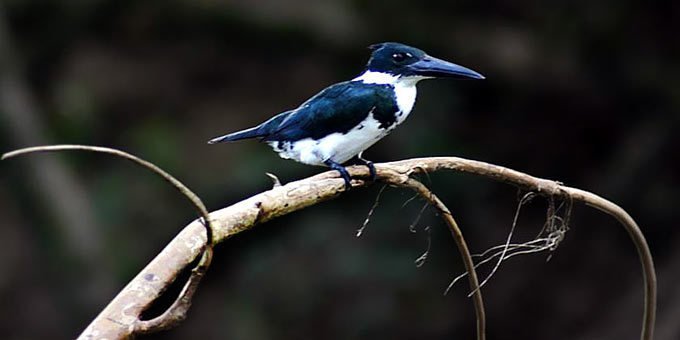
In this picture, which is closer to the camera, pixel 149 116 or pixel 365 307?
pixel 365 307

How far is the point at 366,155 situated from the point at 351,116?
10.4 feet

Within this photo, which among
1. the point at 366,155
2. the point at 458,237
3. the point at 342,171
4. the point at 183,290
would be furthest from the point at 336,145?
the point at 366,155

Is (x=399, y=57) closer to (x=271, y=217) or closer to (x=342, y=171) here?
(x=342, y=171)

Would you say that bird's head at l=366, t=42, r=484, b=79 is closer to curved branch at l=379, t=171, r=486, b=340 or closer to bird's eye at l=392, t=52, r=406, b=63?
bird's eye at l=392, t=52, r=406, b=63

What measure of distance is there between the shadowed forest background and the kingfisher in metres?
2.67

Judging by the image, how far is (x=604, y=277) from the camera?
5.36m

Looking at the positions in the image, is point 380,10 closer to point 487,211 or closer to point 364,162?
point 487,211

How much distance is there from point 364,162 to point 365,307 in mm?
3312

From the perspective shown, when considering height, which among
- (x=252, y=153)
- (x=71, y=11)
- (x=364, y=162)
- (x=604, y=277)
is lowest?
(x=604, y=277)

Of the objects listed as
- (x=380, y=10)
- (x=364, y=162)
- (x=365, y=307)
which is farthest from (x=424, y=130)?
(x=364, y=162)

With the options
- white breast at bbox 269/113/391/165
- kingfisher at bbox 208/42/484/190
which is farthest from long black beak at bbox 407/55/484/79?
white breast at bbox 269/113/391/165

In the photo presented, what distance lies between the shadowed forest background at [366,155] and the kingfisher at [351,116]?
267 centimetres

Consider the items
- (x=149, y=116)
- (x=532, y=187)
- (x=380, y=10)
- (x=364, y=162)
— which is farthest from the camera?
(x=149, y=116)

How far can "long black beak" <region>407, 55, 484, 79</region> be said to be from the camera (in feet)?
6.47
